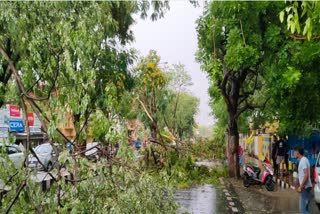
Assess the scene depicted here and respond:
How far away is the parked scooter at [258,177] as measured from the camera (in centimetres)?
1504

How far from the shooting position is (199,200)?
13.1 m

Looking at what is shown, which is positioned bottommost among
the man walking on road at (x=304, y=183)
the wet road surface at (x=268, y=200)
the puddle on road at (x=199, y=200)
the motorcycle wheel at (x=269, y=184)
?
the puddle on road at (x=199, y=200)

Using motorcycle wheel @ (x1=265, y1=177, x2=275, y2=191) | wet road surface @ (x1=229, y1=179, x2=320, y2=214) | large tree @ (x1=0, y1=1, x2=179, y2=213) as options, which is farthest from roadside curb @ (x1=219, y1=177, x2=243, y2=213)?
large tree @ (x1=0, y1=1, x2=179, y2=213)

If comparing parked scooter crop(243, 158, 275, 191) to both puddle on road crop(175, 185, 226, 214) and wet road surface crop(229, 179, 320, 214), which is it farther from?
puddle on road crop(175, 185, 226, 214)

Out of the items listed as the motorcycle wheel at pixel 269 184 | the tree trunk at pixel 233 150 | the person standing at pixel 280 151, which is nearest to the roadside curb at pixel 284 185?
the motorcycle wheel at pixel 269 184

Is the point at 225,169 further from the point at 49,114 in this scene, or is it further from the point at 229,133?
the point at 49,114

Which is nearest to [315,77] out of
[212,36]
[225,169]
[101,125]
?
[212,36]

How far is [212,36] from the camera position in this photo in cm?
1428

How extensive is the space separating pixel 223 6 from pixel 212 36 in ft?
11.8

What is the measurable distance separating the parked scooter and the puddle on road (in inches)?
53.8

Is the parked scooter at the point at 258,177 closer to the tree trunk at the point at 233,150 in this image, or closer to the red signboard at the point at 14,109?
the tree trunk at the point at 233,150

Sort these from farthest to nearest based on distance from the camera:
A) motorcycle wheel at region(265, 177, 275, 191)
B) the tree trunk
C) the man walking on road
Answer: the tree trunk → motorcycle wheel at region(265, 177, 275, 191) → the man walking on road

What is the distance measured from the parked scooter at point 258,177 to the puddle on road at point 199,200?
1.37 meters

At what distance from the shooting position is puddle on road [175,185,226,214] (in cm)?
1138
